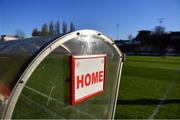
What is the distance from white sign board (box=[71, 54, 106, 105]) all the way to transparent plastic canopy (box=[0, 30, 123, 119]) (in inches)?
3.5

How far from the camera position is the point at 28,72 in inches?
91.8

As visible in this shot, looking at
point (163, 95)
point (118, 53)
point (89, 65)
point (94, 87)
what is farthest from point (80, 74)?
point (163, 95)

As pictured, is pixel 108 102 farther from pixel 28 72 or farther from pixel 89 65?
pixel 28 72

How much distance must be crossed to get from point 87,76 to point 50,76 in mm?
558

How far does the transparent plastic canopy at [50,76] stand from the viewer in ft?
7.77

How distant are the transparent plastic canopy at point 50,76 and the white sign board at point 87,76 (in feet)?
0.29

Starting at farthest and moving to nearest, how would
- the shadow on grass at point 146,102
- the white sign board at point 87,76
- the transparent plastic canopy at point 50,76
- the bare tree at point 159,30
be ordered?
the bare tree at point 159,30 < the shadow on grass at point 146,102 < the white sign board at point 87,76 < the transparent plastic canopy at point 50,76

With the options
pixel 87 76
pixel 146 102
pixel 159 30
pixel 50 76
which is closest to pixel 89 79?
pixel 87 76

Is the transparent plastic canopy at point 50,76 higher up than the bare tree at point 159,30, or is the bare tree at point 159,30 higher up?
the bare tree at point 159,30

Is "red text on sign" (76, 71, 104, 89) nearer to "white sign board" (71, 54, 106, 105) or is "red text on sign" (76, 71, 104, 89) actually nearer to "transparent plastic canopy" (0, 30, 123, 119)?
"white sign board" (71, 54, 106, 105)

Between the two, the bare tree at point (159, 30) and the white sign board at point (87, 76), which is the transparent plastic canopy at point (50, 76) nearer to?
the white sign board at point (87, 76)

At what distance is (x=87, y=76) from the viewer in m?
3.37

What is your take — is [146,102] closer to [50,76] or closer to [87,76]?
[87,76]

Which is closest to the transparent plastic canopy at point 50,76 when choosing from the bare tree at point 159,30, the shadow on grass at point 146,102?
the shadow on grass at point 146,102
